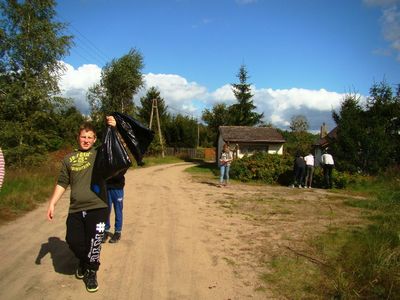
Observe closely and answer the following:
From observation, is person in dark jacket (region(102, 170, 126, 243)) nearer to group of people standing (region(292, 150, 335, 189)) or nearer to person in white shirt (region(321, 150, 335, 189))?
group of people standing (region(292, 150, 335, 189))

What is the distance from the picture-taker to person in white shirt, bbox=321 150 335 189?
17562mm

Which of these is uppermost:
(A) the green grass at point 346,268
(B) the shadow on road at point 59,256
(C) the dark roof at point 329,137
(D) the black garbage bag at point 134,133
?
(C) the dark roof at point 329,137

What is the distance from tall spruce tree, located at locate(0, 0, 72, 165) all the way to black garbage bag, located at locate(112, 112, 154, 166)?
13.6 m

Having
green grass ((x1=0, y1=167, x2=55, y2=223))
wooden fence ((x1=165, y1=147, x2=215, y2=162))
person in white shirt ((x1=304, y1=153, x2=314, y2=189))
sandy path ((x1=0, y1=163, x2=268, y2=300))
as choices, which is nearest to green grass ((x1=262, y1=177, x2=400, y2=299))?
sandy path ((x1=0, y1=163, x2=268, y2=300))

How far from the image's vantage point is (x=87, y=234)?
484 centimetres

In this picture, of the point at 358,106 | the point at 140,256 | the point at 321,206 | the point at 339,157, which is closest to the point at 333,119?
the point at 358,106

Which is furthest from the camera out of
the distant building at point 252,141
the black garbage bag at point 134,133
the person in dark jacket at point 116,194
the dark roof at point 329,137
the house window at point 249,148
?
the house window at point 249,148

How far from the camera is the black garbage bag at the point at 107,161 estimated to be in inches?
193

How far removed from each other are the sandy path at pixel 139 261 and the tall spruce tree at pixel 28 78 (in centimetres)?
979

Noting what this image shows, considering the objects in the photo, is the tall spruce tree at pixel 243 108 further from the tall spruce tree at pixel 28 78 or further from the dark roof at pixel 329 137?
the tall spruce tree at pixel 28 78

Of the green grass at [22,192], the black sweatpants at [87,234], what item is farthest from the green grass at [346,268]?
the green grass at [22,192]

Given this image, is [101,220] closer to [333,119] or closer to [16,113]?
[16,113]

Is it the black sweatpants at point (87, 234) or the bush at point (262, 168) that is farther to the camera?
the bush at point (262, 168)

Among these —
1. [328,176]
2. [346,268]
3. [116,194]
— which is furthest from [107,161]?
[328,176]
